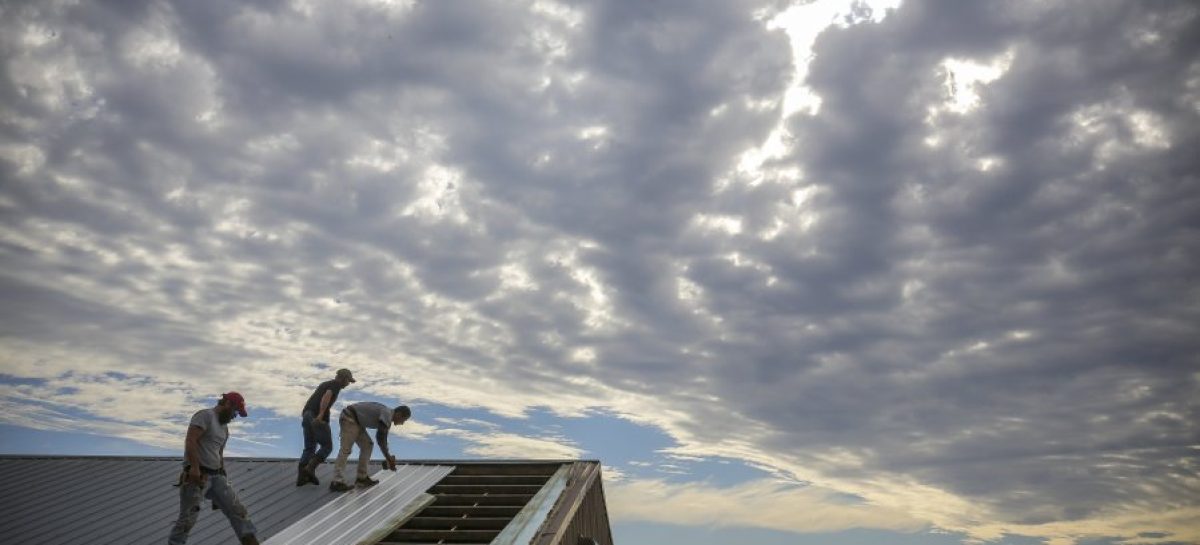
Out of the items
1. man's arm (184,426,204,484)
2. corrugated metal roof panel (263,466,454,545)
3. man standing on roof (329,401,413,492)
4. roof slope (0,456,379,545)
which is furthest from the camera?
man standing on roof (329,401,413,492)

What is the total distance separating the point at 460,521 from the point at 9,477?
11930mm

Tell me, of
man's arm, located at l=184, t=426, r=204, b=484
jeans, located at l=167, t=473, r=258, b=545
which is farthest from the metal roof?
man's arm, located at l=184, t=426, r=204, b=484

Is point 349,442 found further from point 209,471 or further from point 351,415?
point 209,471

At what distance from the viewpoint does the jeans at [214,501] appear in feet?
33.6

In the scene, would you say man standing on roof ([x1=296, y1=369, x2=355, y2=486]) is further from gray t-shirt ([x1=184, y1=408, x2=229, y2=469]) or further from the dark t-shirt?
gray t-shirt ([x1=184, y1=408, x2=229, y2=469])

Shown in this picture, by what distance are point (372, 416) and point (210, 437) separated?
11.9 ft

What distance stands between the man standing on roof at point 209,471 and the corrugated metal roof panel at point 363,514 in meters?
0.83

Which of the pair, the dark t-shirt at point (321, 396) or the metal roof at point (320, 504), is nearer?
the metal roof at point (320, 504)

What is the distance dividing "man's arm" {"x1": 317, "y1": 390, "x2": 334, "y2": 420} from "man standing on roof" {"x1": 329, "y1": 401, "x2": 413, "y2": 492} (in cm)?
63

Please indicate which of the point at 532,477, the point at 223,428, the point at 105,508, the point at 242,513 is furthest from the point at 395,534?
the point at 105,508

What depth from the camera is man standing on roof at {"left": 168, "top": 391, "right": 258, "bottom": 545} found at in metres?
10.2

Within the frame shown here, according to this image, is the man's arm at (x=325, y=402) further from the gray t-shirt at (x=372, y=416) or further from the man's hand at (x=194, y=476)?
the man's hand at (x=194, y=476)

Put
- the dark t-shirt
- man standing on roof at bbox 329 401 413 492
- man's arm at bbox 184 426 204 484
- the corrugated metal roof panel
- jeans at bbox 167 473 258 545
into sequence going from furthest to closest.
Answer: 1. the dark t-shirt
2. man standing on roof at bbox 329 401 413 492
3. the corrugated metal roof panel
4. jeans at bbox 167 473 258 545
5. man's arm at bbox 184 426 204 484

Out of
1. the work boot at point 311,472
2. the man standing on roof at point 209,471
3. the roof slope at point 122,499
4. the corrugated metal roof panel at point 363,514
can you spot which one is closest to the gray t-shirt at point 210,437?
the man standing on roof at point 209,471
